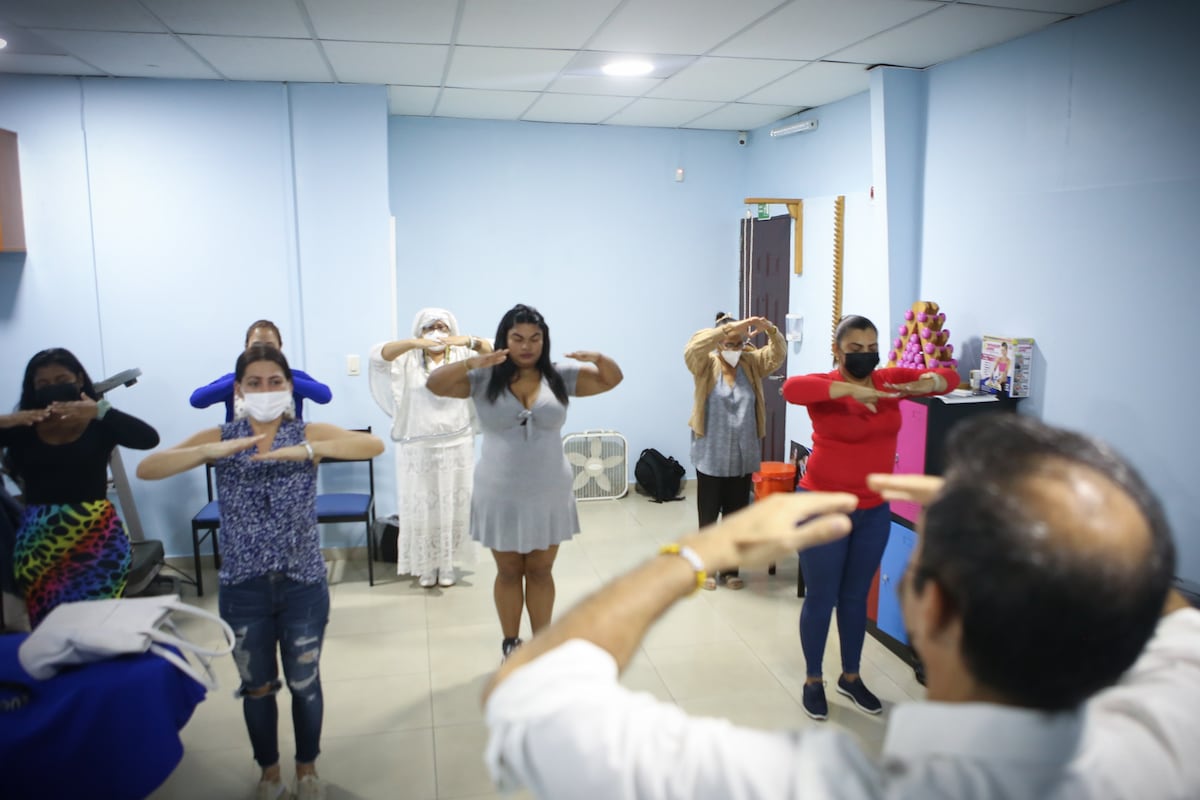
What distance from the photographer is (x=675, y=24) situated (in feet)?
10.9

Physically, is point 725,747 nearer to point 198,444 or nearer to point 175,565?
point 198,444

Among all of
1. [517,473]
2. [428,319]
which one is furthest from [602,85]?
[517,473]

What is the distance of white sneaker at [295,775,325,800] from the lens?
2506mm

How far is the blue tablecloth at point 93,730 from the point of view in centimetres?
191

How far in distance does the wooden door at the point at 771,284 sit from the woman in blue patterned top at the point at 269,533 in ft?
12.2

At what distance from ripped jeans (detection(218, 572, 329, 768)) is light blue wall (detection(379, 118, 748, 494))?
11.7ft

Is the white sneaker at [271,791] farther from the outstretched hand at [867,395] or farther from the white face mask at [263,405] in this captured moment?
the outstretched hand at [867,395]

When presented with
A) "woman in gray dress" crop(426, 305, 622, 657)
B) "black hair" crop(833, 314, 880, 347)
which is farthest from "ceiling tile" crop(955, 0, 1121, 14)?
"woman in gray dress" crop(426, 305, 622, 657)

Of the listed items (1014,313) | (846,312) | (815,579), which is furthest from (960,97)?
(815,579)

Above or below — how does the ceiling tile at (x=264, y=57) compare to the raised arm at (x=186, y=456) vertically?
above

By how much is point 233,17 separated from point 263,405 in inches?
73.2

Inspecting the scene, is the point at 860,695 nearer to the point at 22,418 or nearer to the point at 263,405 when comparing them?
the point at 263,405

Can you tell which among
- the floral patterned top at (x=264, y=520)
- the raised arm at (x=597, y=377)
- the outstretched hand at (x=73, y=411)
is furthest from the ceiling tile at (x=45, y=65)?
the raised arm at (x=597, y=377)

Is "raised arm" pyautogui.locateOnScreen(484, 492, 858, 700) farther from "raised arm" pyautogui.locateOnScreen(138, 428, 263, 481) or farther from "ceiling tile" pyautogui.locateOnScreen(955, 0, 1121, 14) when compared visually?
"ceiling tile" pyautogui.locateOnScreen(955, 0, 1121, 14)
